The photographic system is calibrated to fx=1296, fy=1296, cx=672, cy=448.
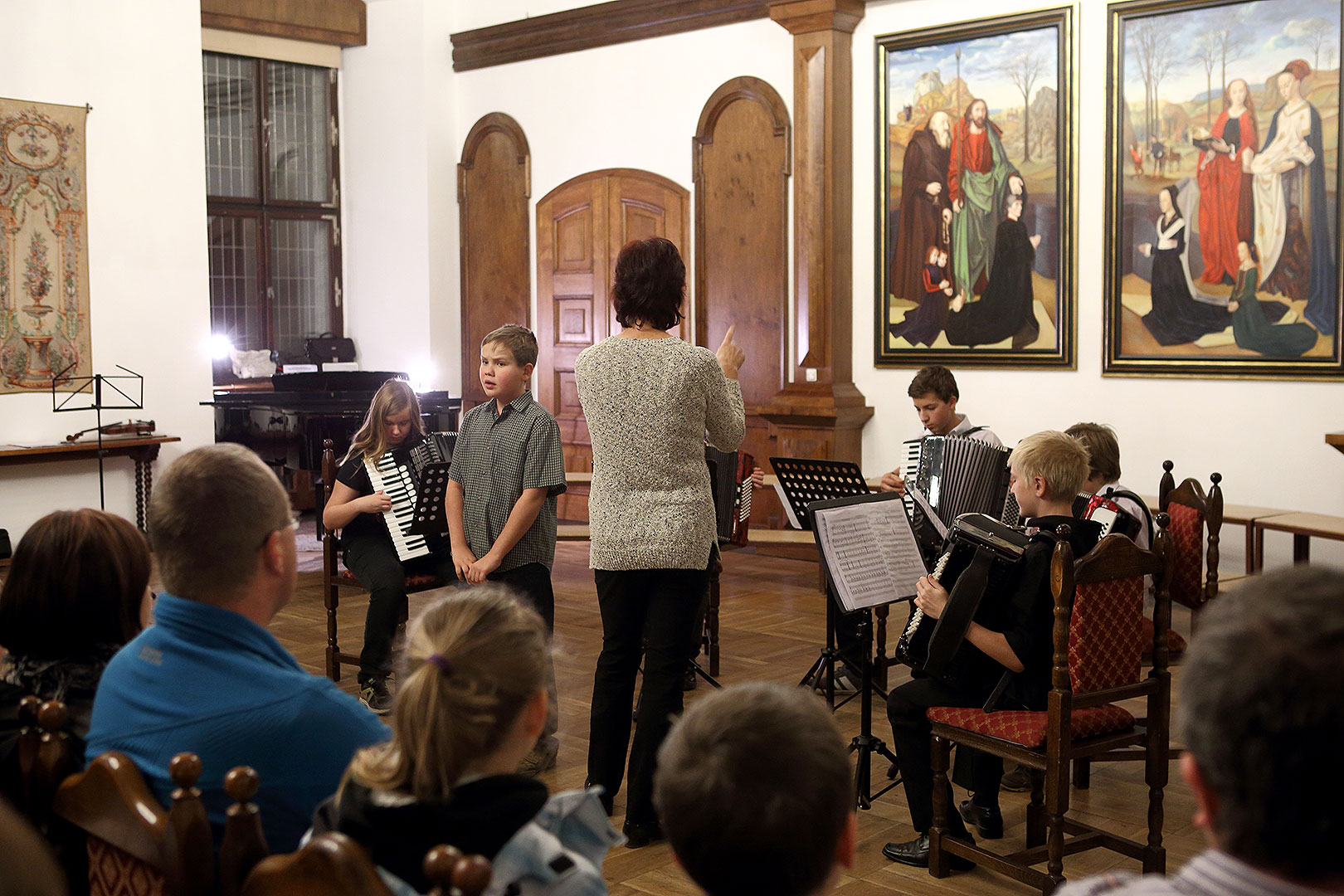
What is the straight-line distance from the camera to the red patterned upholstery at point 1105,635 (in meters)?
3.11

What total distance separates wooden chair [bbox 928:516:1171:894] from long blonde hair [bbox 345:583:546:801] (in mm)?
1762

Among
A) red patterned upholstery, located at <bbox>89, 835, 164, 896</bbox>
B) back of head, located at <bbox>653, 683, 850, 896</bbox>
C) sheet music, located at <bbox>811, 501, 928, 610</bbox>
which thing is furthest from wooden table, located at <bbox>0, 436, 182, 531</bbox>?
back of head, located at <bbox>653, 683, 850, 896</bbox>

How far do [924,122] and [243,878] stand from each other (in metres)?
7.32

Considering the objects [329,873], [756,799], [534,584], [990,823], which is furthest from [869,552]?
[329,873]

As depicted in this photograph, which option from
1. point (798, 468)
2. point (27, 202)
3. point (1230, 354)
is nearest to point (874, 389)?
point (1230, 354)

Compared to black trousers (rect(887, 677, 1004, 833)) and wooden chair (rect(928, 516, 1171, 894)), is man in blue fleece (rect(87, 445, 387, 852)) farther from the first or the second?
black trousers (rect(887, 677, 1004, 833))

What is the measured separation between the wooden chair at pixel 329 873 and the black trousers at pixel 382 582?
3728 millimetres

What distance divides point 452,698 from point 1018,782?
10.0 ft

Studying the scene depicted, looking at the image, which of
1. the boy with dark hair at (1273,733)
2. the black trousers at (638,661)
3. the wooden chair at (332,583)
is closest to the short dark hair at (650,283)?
the black trousers at (638,661)

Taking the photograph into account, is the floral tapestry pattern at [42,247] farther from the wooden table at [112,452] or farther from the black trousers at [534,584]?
the black trousers at [534,584]

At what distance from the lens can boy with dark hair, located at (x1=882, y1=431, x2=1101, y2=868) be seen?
3.30 metres

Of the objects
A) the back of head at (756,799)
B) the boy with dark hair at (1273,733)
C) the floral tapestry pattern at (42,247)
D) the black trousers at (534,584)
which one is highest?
the floral tapestry pattern at (42,247)

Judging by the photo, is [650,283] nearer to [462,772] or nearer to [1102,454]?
[1102,454]

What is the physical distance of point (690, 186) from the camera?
933 centimetres
